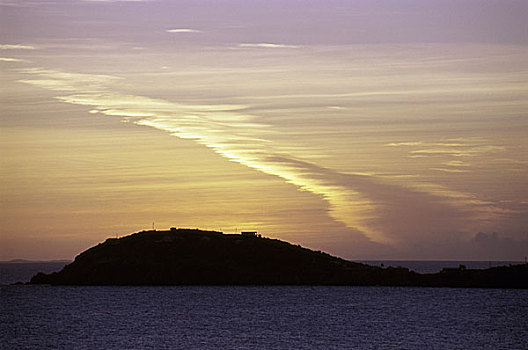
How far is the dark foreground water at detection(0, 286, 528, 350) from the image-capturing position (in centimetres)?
8925

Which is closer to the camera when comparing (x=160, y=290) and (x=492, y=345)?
(x=492, y=345)

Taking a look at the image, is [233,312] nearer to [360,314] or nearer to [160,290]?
[360,314]

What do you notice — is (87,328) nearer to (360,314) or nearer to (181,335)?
A: (181,335)

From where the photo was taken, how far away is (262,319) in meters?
116

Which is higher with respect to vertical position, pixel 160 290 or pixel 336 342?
pixel 160 290

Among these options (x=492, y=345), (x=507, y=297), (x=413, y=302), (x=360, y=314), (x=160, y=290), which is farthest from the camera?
(x=160, y=290)

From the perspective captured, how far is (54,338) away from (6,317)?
106 ft

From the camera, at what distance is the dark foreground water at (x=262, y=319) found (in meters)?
89.2

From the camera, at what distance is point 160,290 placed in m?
188

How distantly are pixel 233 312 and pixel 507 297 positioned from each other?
6625cm

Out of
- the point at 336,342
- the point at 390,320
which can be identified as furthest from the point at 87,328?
the point at 390,320

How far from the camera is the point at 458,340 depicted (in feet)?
303

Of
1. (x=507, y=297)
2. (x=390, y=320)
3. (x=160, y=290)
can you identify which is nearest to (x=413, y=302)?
(x=507, y=297)

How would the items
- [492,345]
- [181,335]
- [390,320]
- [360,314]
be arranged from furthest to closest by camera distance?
[360,314], [390,320], [181,335], [492,345]
